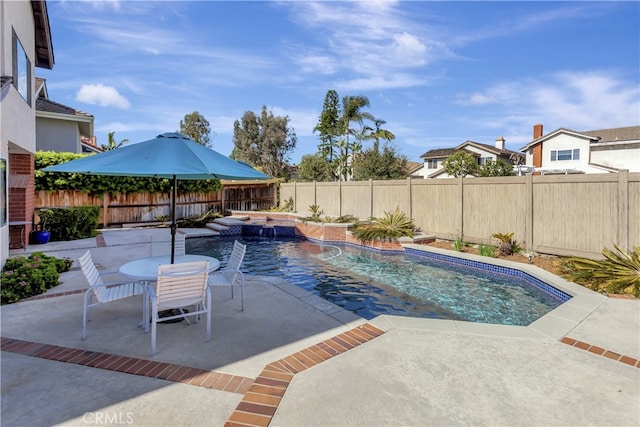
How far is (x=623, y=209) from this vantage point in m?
7.79

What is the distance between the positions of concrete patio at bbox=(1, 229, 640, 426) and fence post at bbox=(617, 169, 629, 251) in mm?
3956

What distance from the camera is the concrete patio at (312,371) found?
2699 mm

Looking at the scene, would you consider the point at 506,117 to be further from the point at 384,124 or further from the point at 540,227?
the point at 540,227

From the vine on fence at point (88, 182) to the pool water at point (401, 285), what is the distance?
6.18 meters

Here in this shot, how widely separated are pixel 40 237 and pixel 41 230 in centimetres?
39

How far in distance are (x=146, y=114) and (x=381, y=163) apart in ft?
50.4

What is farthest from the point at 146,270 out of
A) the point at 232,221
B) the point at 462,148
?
the point at 462,148

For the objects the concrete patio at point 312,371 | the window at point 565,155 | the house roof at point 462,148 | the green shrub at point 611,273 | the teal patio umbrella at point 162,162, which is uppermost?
the house roof at point 462,148

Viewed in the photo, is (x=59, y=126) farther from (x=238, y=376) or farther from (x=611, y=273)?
(x=611, y=273)

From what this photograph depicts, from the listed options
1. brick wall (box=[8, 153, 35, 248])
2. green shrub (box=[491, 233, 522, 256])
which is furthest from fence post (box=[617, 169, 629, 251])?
brick wall (box=[8, 153, 35, 248])

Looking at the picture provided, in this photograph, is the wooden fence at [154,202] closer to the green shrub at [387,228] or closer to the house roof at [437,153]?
the green shrub at [387,228]

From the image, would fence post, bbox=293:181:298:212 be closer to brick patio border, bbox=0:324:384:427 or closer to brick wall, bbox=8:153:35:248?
brick wall, bbox=8:153:35:248

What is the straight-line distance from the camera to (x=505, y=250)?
956 centimetres

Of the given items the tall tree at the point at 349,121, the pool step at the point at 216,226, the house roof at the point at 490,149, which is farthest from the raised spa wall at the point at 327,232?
the house roof at the point at 490,149
